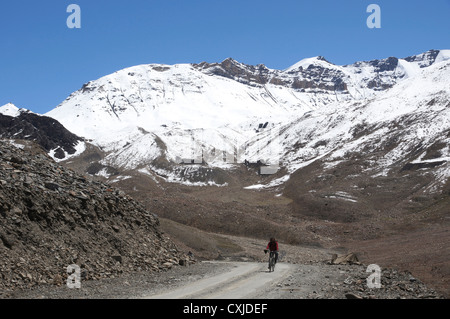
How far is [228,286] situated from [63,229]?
7.56 m

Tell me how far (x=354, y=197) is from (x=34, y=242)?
259 feet

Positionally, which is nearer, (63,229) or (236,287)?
(236,287)

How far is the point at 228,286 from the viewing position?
17.7 m

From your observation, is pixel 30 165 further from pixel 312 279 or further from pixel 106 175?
pixel 106 175

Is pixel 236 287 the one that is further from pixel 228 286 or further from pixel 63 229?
pixel 63 229

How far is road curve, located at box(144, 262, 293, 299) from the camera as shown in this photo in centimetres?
1527

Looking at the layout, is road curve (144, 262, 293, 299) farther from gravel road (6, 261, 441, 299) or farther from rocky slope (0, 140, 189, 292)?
rocky slope (0, 140, 189, 292)

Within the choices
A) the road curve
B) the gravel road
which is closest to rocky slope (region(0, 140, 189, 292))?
the gravel road

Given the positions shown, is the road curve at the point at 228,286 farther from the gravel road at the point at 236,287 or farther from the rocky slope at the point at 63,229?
the rocky slope at the point at 63,229

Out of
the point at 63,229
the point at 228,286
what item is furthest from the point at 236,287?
the point at 63,229

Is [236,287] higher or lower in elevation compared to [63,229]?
lower

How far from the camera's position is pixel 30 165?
74.3 feet

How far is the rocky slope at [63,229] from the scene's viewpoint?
17.2m
